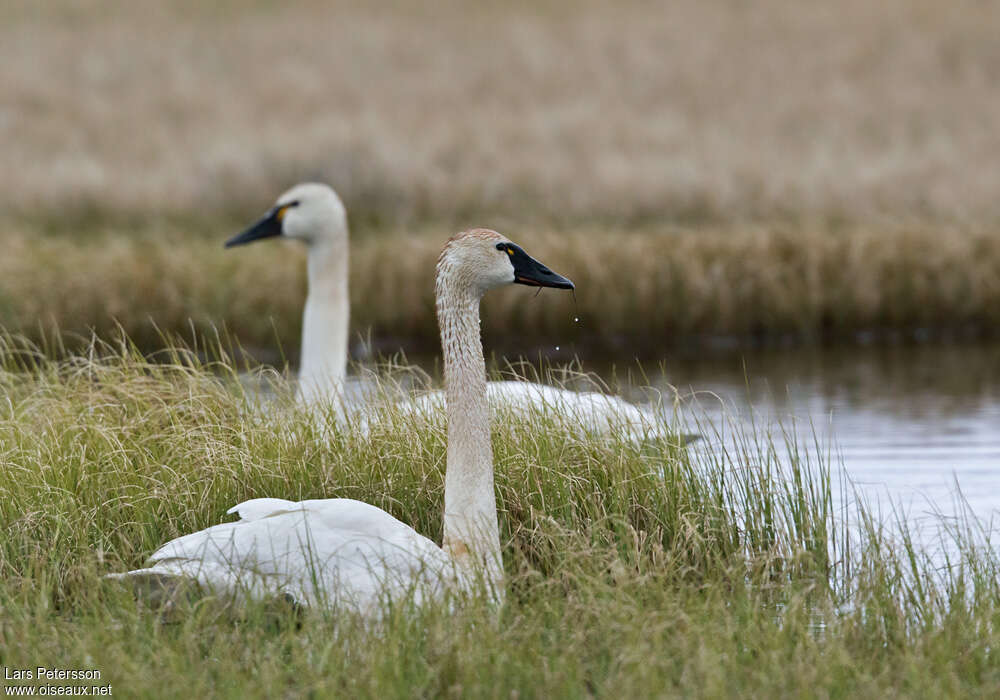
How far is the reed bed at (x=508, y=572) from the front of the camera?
4426 millimetres

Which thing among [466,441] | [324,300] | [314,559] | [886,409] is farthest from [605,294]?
[314,559]

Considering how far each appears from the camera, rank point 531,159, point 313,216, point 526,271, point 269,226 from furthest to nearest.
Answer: point 531,159 → point 269,226 → point 313,216 → point 526,271

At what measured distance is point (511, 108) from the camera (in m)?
29.5

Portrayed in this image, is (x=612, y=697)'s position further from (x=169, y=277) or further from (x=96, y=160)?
(x=96, y=160)

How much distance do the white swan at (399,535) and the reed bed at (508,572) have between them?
0.40 feet

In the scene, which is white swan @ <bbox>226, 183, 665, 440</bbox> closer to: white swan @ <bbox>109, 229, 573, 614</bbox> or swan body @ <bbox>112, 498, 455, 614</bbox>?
white swan @ <bbox>109, 229, 573, 614</bbox>

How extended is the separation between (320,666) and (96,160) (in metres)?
22.7

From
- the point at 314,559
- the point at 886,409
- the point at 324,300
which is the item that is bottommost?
the point at 886,409

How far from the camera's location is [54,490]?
241 inches

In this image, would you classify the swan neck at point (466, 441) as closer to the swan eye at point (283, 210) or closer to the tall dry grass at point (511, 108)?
the swan eye at point (283, 210)

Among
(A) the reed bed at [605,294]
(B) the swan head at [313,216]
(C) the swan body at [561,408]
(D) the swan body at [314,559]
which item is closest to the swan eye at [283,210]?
(B) the swan head at [313,216]

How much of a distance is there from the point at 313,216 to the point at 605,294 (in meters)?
6.40

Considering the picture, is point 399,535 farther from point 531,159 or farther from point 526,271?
point 531,159

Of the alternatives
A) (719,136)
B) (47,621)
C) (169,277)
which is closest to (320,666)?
(47,621)
